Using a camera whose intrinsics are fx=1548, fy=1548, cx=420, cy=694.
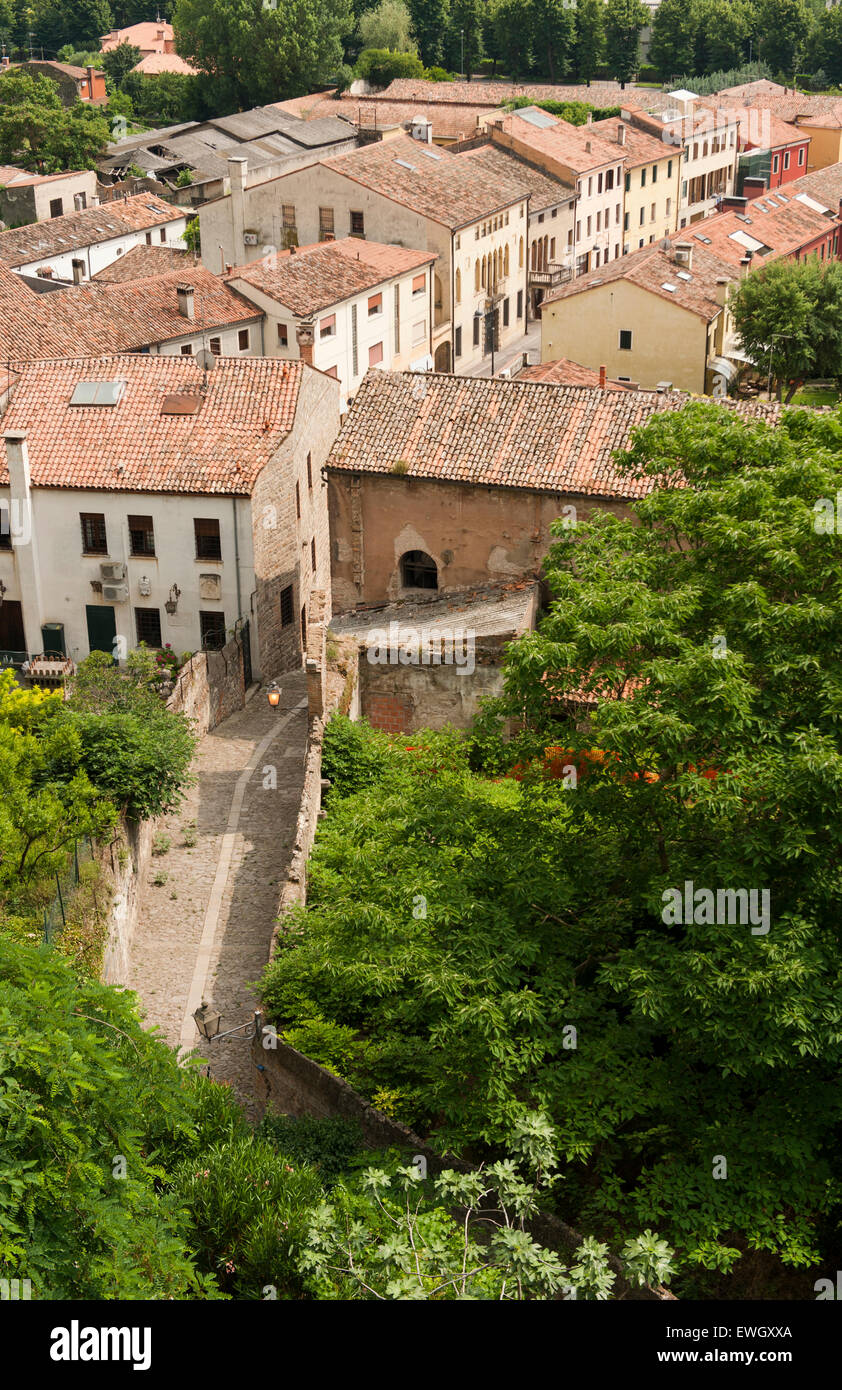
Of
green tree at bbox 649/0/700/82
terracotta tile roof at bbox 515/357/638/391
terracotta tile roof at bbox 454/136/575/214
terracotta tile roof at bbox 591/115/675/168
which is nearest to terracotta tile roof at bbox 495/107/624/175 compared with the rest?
terracotta tile roof at bbox 591/115/675/168

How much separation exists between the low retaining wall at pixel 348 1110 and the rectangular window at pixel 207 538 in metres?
19.1

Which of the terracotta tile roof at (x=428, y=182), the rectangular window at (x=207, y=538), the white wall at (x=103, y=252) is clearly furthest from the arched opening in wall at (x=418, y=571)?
the white wall at (x=103, y=252)

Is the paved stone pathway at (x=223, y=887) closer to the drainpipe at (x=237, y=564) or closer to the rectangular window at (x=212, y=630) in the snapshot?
the rectangular window at (x=212, y=630)

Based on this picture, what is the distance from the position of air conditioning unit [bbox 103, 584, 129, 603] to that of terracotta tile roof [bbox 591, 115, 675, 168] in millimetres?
55840

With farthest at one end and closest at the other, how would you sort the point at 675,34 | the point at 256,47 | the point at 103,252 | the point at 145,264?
the point at 675,34 → the point at 256,47 → the point at 103,252 → the point at 145,264

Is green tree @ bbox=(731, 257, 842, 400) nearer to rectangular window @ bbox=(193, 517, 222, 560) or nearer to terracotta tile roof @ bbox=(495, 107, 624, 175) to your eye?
terracotta tile roof @ bbox=(495, 107, 624, 175)

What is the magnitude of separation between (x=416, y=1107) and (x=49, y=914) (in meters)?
7.01

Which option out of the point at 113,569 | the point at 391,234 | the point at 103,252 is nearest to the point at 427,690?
the point at 113,569

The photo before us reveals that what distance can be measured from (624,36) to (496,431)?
124 m

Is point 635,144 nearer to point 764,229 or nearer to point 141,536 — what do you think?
point 764,229

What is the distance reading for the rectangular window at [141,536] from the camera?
139ft

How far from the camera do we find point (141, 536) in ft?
140

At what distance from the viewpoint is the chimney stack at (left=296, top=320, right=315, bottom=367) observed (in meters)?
57.0

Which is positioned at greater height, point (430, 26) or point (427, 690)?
point (430, 26)
